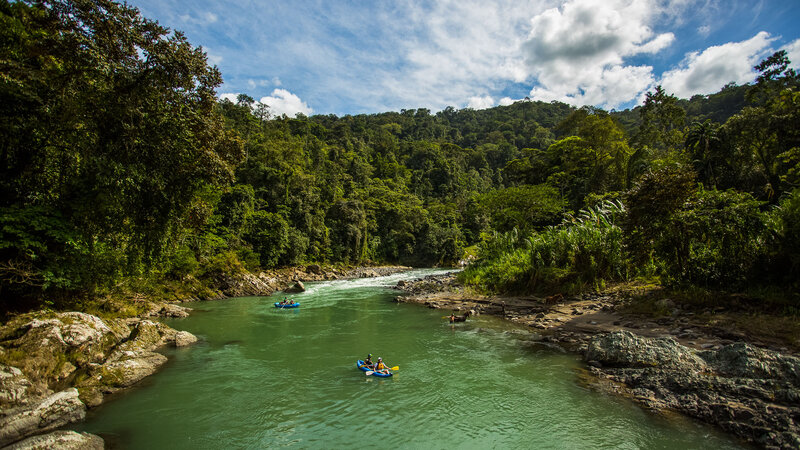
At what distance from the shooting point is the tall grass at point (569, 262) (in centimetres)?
1529

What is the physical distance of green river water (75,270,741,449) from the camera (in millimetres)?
6188

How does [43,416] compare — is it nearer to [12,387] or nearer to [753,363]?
[12,387]

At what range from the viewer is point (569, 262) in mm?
16531

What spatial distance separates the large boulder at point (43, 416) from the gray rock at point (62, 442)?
528 mm

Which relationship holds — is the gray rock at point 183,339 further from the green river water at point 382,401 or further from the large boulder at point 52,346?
the large boulder at point 52,346

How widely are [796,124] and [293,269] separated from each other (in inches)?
1456

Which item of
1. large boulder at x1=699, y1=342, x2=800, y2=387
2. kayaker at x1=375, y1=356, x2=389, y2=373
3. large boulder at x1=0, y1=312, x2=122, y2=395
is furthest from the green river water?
large boulder at x1=699, y1=342, x2=800, y2=387

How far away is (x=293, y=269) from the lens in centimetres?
3638

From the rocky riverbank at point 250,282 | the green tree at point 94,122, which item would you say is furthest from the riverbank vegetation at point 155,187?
the rocky riverbank at point 250,282

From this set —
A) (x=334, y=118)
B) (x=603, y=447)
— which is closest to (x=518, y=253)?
(x=603, y=447)

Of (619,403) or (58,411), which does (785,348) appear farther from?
(58,411)

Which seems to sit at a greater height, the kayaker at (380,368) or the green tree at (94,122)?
the green tree at (94,122)

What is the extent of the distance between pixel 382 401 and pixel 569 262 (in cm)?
1238

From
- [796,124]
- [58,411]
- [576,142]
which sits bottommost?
[58,411]
